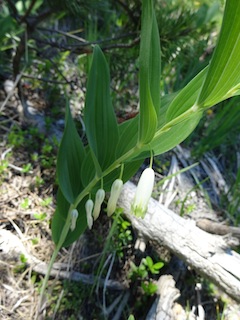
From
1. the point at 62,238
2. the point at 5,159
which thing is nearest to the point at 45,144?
the point at 5,159

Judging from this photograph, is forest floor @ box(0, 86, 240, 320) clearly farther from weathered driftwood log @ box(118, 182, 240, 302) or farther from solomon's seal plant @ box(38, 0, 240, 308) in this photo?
solomon's seal plant @ box(38, 0, 240, 308)

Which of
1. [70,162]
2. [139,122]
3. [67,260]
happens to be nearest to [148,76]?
[139,122]

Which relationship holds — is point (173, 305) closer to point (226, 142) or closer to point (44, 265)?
point (44, 265)

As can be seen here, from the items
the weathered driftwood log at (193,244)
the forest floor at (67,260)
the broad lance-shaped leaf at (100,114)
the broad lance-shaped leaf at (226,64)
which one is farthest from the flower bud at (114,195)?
the weathered driftwood log at (193,244)

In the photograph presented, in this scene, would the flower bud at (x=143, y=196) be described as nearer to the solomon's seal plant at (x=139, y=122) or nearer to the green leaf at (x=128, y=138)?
the solomon's seal plant at (x=139, y=122)

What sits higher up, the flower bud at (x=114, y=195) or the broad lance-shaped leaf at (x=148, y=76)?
the broad lance-shaped leaf at (x=148, y=76)
